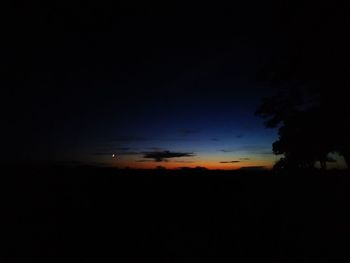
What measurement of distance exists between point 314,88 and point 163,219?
8.13m

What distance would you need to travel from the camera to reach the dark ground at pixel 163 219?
8570mm

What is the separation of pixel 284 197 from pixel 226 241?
562 cm

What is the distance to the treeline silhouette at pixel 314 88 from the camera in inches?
467

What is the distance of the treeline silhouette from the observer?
11.9m

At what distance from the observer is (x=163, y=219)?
10555 mm

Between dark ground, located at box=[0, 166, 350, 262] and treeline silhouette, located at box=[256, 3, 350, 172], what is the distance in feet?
6.90

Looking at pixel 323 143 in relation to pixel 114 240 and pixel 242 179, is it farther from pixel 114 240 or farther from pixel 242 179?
pixel 114 240

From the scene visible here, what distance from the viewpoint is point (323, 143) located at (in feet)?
40.4

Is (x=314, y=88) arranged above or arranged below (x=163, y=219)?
above

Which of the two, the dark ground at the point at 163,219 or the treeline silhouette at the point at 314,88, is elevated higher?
the treeline silhouette at the point at 314,88

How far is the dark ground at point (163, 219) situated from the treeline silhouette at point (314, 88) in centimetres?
210

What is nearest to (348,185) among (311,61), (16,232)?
(311,61)

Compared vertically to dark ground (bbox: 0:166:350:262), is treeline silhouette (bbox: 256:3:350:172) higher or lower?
higher

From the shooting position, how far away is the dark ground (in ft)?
28.1
